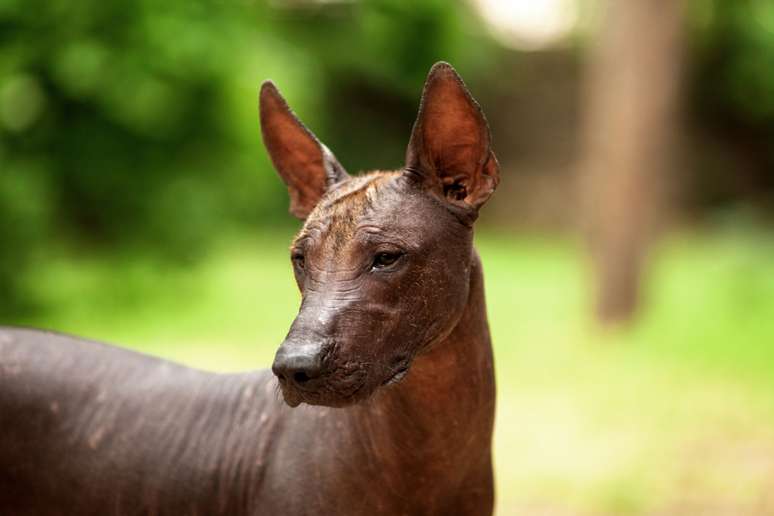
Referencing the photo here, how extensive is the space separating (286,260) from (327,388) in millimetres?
14043

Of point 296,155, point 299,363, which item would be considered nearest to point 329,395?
point 299,363

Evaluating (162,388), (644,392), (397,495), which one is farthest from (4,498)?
(644,392)

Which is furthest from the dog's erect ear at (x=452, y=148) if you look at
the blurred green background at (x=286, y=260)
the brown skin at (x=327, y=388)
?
the blurred green background at (x=286, y=260)

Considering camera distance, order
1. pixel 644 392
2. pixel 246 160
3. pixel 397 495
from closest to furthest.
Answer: pixel 397 495, pixel 644 392, pixel 246 160

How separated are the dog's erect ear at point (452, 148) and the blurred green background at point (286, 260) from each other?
132 inches

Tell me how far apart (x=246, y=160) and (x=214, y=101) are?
1.09m

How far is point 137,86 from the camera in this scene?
1012 centimetres

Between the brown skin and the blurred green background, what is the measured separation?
3030 millimetres

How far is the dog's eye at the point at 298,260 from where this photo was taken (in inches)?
107

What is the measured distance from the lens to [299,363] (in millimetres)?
2393

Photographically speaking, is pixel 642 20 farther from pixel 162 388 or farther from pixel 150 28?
pixel 162 388

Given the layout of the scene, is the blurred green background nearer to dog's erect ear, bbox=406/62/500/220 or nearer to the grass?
the grass

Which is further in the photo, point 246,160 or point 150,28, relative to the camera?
point 246,160

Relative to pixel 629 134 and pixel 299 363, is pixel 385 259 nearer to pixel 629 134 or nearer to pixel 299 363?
pixel 299 363
